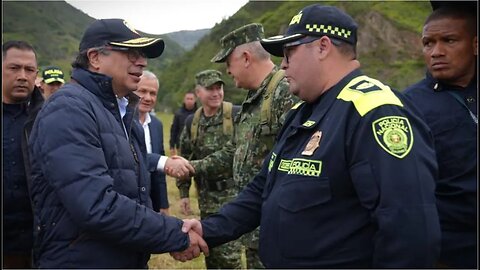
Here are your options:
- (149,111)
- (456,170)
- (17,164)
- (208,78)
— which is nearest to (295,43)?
(456,170)

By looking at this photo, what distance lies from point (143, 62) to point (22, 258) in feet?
6.36

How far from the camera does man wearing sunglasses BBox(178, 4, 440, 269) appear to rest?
89.0 inches

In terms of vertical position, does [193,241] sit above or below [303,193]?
below

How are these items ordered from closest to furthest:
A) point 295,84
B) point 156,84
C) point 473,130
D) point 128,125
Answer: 1. point 473,130
2. point 295,84
3. point 128,125
4. point 156,84

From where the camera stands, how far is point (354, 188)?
2.42 meters

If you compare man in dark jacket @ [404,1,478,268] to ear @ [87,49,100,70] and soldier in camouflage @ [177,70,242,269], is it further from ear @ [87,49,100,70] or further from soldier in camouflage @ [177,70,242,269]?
soldier in camouflage @ [177,70,242,269]

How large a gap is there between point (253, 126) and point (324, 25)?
1.75m

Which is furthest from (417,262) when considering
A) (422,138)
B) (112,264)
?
(112,264)

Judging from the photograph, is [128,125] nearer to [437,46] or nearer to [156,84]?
[437,46]

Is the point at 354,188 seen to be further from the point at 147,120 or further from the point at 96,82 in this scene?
the point at 147,120

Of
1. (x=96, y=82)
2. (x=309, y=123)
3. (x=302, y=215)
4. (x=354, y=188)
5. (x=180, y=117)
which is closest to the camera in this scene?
(x=354, y=188)

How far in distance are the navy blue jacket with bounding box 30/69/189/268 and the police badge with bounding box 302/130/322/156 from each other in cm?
104

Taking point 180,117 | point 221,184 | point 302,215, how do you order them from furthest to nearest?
point 180,117 < point 221,184 < point 302,215

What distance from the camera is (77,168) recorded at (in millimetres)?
2729
